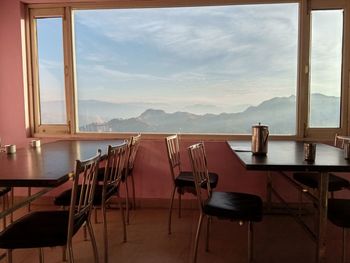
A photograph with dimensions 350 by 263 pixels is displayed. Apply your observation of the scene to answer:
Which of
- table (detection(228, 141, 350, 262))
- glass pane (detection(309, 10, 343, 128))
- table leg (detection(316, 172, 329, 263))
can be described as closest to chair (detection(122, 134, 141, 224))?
table (detection(228, 141, 350, 262))

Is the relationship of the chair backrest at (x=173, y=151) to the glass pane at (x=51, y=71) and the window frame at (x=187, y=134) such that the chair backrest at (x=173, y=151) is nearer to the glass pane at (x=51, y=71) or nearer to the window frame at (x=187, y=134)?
the window frame at (x=187, y=134)

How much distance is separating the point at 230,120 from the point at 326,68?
1180mm

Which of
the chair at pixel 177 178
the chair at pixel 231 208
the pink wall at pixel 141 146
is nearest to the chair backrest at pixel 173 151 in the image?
the chair at pixel 177 178

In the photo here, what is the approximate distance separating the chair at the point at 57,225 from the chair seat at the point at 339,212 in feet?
4.81

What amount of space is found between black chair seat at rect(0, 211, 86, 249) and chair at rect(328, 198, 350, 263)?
1515mm

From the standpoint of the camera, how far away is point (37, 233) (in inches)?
61.6

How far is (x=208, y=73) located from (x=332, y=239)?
2.05 meters

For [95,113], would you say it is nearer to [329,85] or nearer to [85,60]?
[85,60]

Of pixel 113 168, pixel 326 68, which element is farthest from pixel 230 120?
pixel 113 168

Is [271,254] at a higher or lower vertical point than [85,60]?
lower

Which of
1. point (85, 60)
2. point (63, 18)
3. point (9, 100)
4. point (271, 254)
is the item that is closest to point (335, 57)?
point (271, 254)

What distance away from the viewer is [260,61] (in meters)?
3.30

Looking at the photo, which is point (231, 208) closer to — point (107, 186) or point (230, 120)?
point (107, 186)

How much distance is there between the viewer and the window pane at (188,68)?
3.28 m
